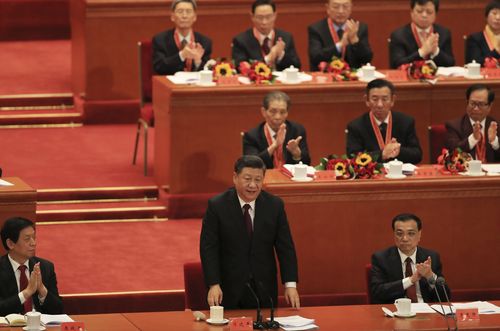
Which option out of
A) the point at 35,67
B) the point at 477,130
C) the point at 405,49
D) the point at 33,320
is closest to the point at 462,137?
the point at 477,130

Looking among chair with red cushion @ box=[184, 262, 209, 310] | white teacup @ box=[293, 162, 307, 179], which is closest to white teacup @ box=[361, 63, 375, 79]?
white teacup @ box=[293, 162, 307, 179]

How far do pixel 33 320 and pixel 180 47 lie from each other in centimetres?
459

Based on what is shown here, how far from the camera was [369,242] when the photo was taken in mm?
8773

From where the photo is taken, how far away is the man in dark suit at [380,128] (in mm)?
9461

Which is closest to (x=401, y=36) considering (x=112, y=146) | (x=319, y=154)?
(x=319, y=154)

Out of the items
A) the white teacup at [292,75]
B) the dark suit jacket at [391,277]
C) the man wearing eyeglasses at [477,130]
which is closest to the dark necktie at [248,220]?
the dark suit jacket at [391,277]

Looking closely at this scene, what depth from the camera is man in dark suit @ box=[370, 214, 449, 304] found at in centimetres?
775

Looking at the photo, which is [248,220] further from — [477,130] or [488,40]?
[488,40]

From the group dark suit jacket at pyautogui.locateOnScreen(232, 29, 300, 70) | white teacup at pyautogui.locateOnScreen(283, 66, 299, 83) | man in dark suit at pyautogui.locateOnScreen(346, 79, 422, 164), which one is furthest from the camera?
dark suit jacket at pyautogui.locateOnScreen(232, 29, 300, 70)

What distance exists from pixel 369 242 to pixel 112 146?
3371mm

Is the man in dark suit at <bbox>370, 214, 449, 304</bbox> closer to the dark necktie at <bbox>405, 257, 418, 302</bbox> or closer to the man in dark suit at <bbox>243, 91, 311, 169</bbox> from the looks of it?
the dark necktie at <bbox>405, 257, 418, 302</bbox>

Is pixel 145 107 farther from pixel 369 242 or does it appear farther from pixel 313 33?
pixel 369 242

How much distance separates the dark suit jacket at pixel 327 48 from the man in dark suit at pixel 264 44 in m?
0.18

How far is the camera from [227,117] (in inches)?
404
